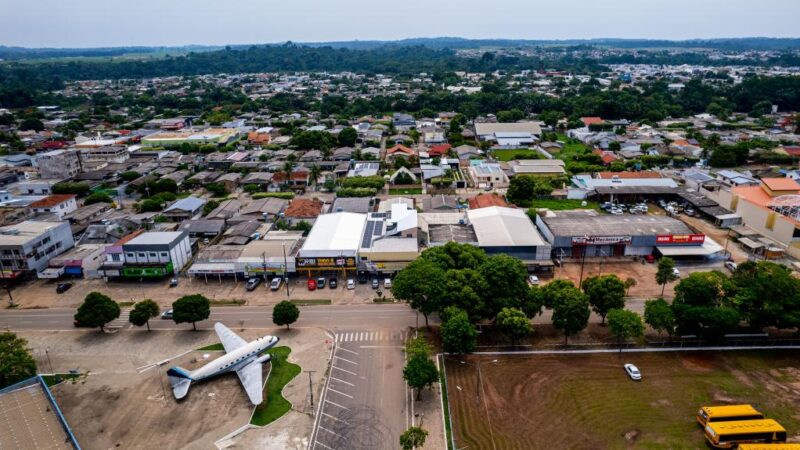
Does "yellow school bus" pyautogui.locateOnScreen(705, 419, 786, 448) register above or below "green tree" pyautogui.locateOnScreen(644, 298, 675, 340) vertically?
below

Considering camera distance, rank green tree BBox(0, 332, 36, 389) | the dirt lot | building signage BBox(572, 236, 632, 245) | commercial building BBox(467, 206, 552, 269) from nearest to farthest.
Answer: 1. the dirt lot
2. green tree BBox(0, 332, 36, 389)
3. commercial building BBox(467, 206, 552, 269)
4. building signage BBox(572, 236, 632, 245)

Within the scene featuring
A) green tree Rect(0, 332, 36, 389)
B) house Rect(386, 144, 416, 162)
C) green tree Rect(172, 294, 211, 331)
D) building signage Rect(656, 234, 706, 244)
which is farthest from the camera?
house Rect(386, 144, 416, 162)

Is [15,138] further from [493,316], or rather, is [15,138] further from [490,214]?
[493,316]

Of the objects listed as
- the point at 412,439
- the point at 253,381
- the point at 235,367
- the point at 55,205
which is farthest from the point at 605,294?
the point at 55,205

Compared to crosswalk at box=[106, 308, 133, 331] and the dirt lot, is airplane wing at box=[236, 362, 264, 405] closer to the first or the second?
the dirt lot

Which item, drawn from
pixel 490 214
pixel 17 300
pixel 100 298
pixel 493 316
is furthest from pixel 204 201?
pixel 493 316

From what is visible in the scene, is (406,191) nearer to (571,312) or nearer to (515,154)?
(515,154)

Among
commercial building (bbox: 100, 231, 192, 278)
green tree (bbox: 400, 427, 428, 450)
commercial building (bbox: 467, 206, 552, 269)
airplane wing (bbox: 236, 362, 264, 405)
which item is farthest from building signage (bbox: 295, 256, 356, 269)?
green tree (bbox: 400, 427, 428, 450)
